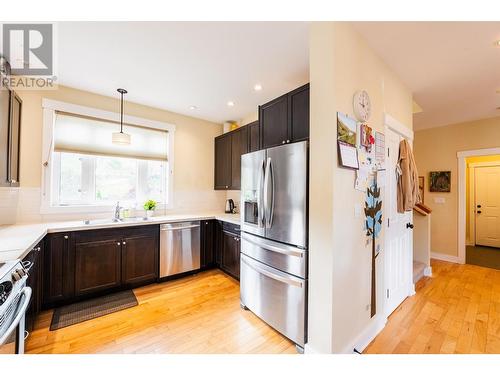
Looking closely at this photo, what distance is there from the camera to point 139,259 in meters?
2.91

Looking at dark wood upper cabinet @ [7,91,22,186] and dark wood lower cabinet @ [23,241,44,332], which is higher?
dark wood upper cabinet @ [7,91,22,186]

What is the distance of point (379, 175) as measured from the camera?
2166 mm

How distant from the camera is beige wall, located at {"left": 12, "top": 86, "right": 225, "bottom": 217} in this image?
269 centimetres

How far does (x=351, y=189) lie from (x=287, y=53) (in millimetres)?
1459

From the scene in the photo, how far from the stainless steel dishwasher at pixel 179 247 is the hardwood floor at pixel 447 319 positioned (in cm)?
243

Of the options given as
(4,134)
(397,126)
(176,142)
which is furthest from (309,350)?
(176,142)

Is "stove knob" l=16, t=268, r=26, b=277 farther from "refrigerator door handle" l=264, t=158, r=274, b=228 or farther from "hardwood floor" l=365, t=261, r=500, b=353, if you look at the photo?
"hardwood floor" l=365, t=261, r=500, b=353

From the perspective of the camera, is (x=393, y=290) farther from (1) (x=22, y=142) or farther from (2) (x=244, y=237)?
(1) (x=22, y=142)

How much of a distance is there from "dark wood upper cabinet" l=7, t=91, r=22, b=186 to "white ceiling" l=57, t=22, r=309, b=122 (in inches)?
22.9

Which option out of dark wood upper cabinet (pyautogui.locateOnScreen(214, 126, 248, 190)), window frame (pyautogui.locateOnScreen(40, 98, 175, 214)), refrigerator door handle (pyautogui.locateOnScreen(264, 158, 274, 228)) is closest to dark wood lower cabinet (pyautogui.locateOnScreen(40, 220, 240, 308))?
window frame (pyautogui.locateOnScreen(40, 98, 175, 214))

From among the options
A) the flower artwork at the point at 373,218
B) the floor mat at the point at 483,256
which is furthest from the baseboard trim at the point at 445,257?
the flower artwork at the point at 373,218

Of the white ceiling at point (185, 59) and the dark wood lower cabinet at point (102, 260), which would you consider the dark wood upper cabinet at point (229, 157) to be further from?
the dark wood lower cabinet at point (102, 260)

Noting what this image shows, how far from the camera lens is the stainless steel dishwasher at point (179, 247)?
310 centimetres

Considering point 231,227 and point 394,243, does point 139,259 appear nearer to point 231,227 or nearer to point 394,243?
point 231,227
